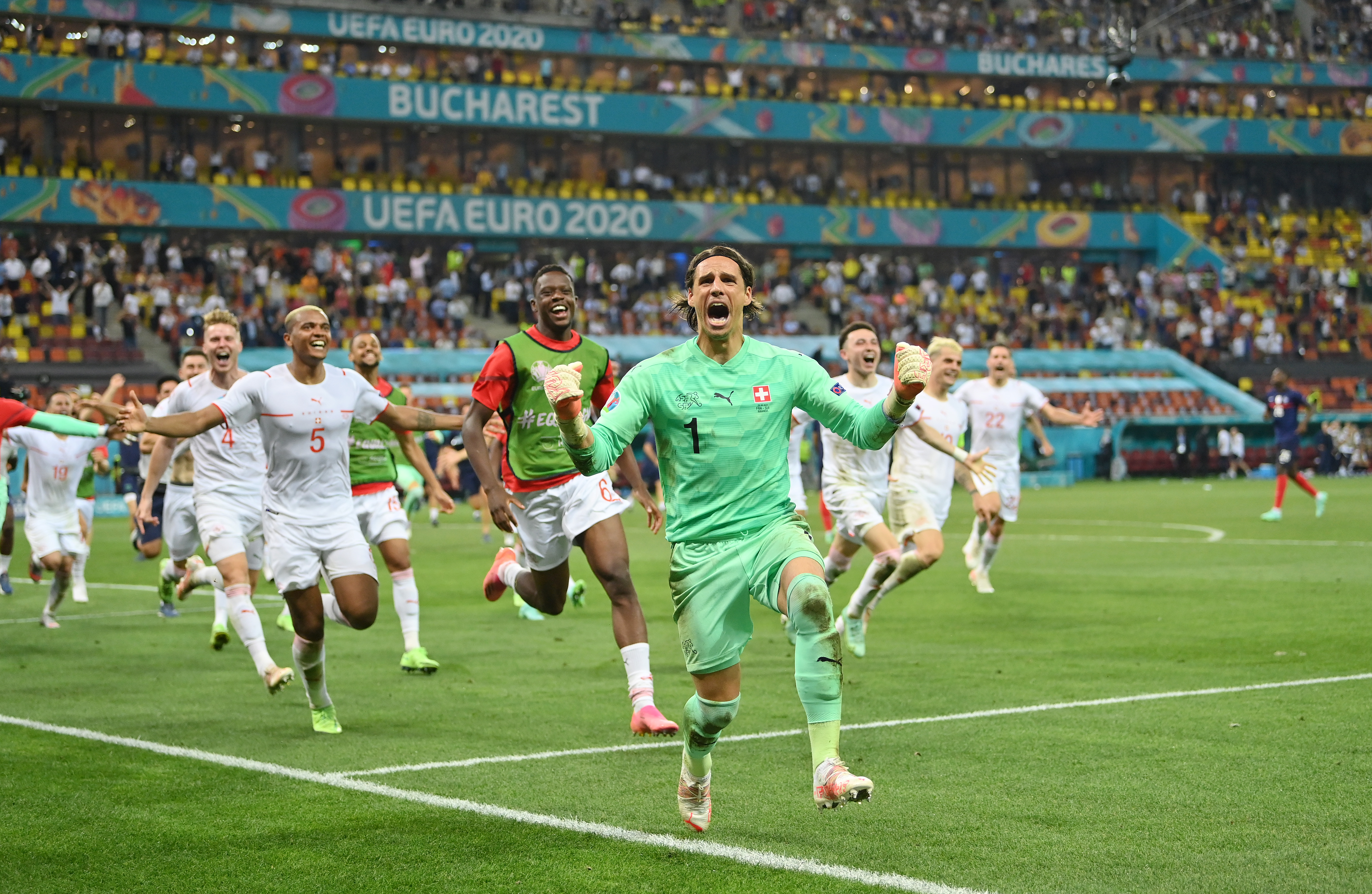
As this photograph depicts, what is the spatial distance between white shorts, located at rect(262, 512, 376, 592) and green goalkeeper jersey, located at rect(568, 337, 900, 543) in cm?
326

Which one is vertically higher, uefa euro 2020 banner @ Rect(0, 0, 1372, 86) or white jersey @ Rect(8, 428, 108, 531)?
uefa euro 2020 banner @ Rect(0, 0, 1372, 86)

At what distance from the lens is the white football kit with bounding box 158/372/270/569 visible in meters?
10.6

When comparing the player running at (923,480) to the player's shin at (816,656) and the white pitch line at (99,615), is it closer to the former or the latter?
the player's shin at (816,656)

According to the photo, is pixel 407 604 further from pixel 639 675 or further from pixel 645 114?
pixel 645 114

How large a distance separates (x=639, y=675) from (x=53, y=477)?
932 centimetres

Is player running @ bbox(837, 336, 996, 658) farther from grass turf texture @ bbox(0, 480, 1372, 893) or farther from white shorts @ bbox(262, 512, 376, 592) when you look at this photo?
white shorts @ bbox(262, 512, 376, 592)

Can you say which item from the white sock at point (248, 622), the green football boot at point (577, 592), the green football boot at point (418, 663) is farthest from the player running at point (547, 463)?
the green football boot at point (577, 592)

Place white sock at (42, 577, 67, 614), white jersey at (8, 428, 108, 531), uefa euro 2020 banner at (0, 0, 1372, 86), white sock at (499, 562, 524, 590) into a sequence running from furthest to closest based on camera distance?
uefa euro 2020 banner at (0, 0, 1372, 86)
white jersey at (8, 428, 108, 531)
white sock at (42, 577, 67, 614)
white sock at (499, 562, 524, 590)

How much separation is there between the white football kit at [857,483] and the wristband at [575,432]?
640 centimetres

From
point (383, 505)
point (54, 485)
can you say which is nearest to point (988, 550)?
point (383, 505)

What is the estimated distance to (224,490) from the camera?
11047 millimetres

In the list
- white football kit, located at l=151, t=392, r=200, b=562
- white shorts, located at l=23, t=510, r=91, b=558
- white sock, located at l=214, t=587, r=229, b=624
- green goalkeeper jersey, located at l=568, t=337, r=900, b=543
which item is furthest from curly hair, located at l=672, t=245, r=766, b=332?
white shorts, located at l=23, t=510, r=91, b=558

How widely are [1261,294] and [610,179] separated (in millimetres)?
24100

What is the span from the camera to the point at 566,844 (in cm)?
591
